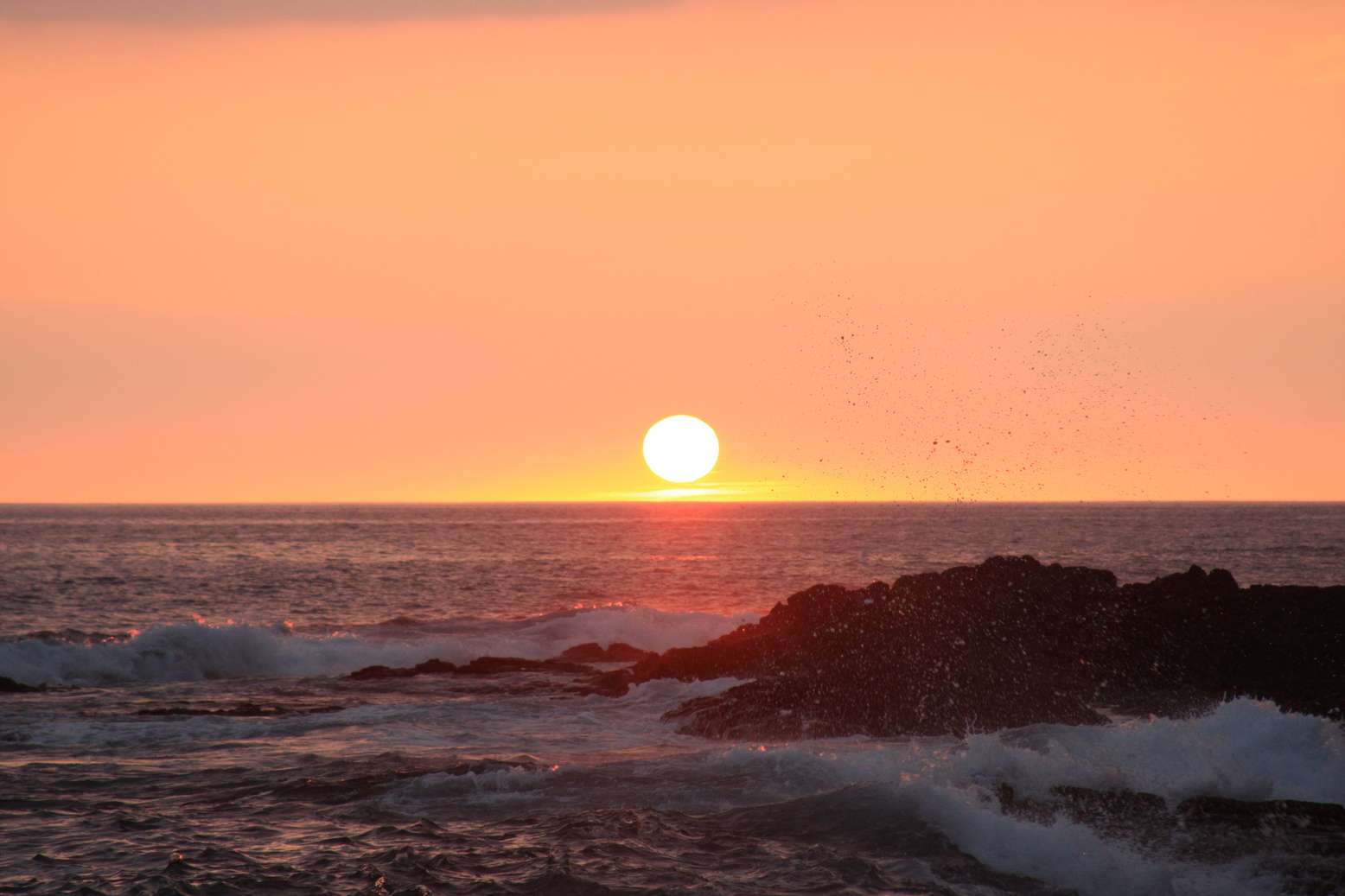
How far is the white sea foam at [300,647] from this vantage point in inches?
1031

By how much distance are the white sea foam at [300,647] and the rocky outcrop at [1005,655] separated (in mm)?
8609

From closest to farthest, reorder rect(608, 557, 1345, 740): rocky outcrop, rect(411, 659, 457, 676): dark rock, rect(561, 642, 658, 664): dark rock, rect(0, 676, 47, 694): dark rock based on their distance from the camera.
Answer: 1. rect(608, 557, 1345, 740): rocky outcrop
2. rect(0, 676, 47, 694): dark rock
3. rect(411, 659, 457, 676): dark rock
4. rect(561, 642, 658, 664): dark rock

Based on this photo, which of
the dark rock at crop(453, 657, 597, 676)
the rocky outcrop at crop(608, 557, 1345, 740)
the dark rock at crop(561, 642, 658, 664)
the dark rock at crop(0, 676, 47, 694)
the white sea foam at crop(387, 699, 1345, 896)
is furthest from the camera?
the dark rock at crop(561, 642, 658, 664)

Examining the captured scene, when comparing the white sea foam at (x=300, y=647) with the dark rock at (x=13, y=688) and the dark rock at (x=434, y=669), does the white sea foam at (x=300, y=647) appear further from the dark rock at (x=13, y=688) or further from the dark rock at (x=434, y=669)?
the dark rock at (x=434, y=669)

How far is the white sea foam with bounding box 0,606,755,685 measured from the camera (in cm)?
2619

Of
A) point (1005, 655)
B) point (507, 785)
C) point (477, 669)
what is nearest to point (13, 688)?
point (477, 669)

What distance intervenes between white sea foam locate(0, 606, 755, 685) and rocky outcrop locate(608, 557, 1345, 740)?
861cm

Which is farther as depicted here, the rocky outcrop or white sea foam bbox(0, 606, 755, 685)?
white sea foam bbox(0, 606, 755, 685)

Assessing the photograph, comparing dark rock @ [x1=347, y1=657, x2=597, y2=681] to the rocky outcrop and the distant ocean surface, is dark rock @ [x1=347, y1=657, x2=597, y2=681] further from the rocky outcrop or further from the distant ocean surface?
the rocky outcrop

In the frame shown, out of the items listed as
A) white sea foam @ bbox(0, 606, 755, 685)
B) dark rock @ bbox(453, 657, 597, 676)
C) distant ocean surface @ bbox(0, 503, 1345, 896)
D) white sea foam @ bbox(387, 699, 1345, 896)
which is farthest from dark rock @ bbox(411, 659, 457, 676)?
white sea foam @ bbox(387, 699, 1345, 896)

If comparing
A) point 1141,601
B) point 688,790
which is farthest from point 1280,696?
point 688,790

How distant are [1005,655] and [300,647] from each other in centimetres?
2024

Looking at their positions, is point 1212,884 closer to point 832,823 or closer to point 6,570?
point 832,823

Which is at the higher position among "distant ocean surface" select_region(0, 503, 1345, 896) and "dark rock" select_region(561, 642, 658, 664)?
"distant ocean surface" select_region(0, 503, 1345, 896)
